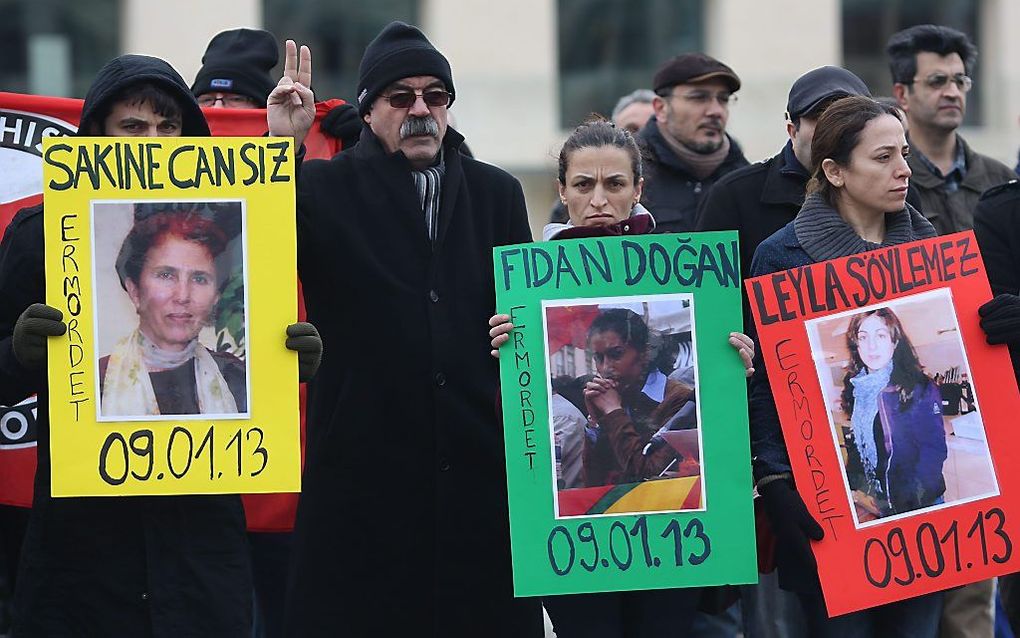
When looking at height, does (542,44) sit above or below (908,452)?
above

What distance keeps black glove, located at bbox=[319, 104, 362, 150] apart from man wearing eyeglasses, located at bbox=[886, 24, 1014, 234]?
201 cm

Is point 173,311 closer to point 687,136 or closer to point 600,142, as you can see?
point 600,142

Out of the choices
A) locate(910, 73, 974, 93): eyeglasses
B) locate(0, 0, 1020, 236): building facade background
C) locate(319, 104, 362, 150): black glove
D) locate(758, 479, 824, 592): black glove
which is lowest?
locate(758, 479, 824, 592): black glove

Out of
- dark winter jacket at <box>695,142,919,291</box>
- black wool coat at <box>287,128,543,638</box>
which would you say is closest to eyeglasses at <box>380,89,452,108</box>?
black wool coat at <box>287,128,543,638</box>

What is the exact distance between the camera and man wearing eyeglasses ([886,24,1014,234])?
6.27 m

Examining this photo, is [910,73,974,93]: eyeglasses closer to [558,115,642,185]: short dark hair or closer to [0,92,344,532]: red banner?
[558,115,642,185]: short dark hair

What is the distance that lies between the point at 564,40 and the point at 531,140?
1.19m

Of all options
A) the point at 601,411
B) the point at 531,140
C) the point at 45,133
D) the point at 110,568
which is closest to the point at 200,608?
the point at 110,568

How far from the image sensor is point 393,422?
4617 millimetres

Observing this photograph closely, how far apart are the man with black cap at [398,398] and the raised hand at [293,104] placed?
0.73 ft

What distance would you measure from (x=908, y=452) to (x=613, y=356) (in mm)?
796

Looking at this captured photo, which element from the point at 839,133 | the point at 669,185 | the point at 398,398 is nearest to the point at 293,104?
the point at 398,398

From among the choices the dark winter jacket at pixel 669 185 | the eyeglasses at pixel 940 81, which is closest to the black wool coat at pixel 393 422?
the dark winter jacket at pixel 669 185

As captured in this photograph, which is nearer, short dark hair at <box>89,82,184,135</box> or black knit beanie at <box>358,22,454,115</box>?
short dark hair at <box>89,82,184,135</box>
